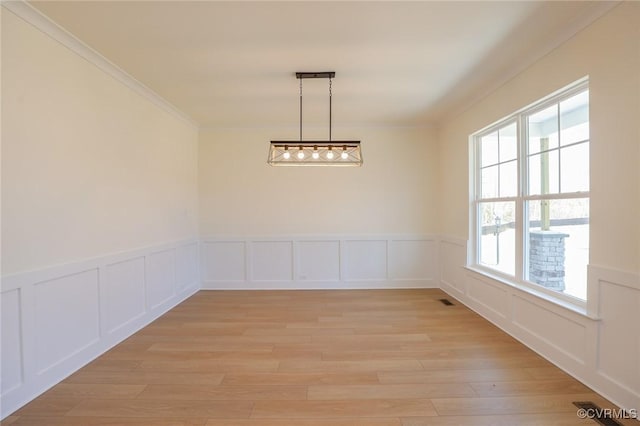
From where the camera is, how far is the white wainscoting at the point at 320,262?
490cm

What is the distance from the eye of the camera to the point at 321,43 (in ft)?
8.01

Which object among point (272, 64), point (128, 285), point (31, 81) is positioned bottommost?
point (128, 285)

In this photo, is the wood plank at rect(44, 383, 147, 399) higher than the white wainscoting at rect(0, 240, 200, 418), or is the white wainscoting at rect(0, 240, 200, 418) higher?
the white wainscoting at rect(0, 240, 200, 418)

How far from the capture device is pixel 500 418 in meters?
1.90

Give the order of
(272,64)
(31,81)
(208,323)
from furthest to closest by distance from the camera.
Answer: (208,323), (272,64), (31,81)

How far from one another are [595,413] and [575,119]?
7.02ft

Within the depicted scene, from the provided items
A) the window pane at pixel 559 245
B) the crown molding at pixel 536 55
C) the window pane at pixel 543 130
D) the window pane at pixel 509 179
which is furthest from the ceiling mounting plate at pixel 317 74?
the window pane at pixel 559 245

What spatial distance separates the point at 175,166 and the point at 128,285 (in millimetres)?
1762

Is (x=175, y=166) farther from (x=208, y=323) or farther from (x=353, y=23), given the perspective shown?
(x=353, y=23)

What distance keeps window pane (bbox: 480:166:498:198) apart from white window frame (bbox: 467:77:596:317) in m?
0.06

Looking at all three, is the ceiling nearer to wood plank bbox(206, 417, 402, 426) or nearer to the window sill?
the window sill

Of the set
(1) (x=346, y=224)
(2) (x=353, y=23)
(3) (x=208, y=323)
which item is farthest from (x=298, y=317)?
(2) (x=353, y=23)

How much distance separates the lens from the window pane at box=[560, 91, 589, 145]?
234cm

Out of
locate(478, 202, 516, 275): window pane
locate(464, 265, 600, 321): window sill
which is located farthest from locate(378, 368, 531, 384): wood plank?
locate(478, 202, 516, 275): window pane
